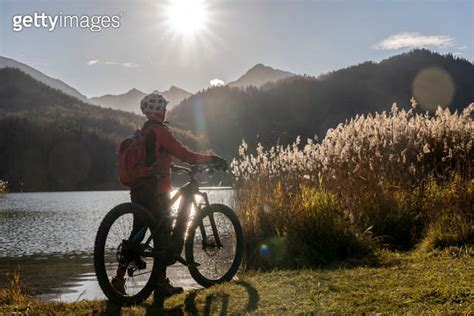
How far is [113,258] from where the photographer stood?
233 inches

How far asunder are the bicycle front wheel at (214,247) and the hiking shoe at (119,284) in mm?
1060

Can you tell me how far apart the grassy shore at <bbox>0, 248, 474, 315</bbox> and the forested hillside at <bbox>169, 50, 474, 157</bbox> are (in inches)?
6080

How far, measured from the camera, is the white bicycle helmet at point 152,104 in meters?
6.23

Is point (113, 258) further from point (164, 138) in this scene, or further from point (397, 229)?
point (397, 229)

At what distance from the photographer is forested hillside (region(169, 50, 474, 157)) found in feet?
565

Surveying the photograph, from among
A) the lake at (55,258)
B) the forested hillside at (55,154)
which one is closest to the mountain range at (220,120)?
the forested hillside at (55,154)

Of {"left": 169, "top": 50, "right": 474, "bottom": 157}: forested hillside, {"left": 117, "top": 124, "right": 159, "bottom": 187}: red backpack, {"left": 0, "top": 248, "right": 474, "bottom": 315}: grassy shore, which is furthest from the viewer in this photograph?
{"left": 169, "top": 50, "right": 474, "bottom": 157}: forested hillside

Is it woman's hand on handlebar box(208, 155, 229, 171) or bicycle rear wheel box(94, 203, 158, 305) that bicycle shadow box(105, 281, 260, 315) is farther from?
woman's hand on handlebar box(208, 155, 229, 171)

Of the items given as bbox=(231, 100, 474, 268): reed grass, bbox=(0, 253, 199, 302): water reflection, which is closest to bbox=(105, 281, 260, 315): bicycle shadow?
bbox=(231, 100, 474, 268): reed grass

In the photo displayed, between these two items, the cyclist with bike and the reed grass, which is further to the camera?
the reed grass

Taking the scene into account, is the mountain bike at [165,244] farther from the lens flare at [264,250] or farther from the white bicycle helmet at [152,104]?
the lens flare at [264,250]

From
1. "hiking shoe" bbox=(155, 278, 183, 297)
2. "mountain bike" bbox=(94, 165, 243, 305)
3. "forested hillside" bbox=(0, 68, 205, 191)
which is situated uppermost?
"forested hillside" bbox=(0, 68, 205, 191)

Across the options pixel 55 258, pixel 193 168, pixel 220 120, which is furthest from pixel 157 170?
pixel 220 120

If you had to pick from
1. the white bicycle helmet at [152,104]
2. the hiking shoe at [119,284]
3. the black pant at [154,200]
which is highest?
the white bicycle helmet at [152,104]
